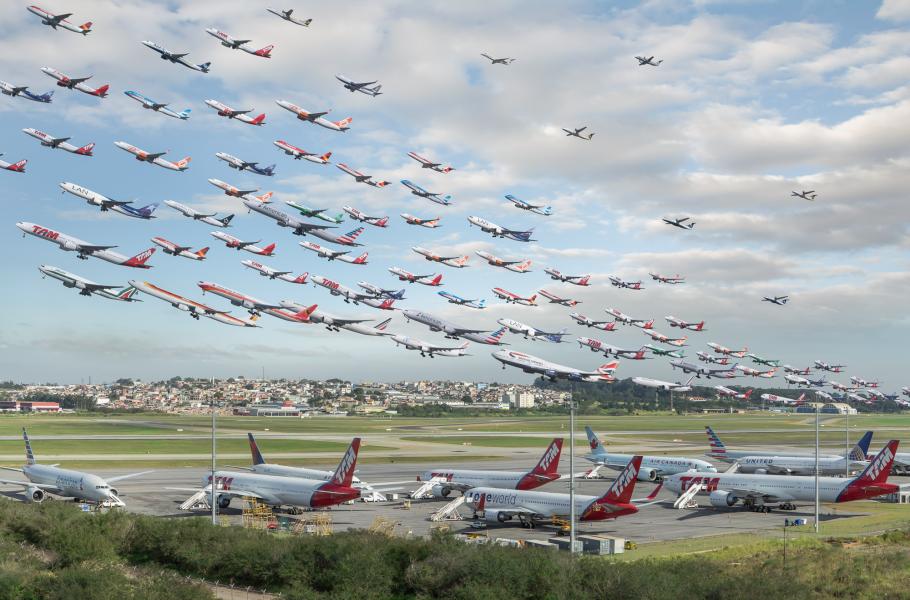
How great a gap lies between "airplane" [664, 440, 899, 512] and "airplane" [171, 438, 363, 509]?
118 feet

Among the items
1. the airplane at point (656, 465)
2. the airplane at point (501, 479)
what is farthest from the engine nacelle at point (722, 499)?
the airplane at point (656, 465)

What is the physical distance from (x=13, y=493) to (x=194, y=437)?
88440mm

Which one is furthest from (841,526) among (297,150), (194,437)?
(194,437)

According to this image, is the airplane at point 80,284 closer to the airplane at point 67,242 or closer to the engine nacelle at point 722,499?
the airplane at point 67,242

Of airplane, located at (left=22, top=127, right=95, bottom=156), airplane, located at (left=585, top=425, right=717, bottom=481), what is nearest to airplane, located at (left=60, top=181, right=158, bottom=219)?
airplane, located at (left=22, top=127, right=95, bottom=156)

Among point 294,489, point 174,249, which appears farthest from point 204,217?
point 294,489

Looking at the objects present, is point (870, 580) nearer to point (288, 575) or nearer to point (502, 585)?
point (502, 585)

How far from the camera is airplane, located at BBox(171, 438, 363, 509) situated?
70.9 m

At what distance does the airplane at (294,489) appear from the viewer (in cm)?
7088

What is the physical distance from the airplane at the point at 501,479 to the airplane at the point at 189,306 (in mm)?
56908

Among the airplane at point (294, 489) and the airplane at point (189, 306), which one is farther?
the airplane at point (189, 306)

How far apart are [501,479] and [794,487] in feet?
90.8

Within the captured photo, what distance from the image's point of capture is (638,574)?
39094 mm

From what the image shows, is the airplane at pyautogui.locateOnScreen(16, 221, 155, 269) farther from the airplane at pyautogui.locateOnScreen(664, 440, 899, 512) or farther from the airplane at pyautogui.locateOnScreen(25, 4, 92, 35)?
the airplane at pyautogui.locateOnScreen(664, 440, 899, 512)
